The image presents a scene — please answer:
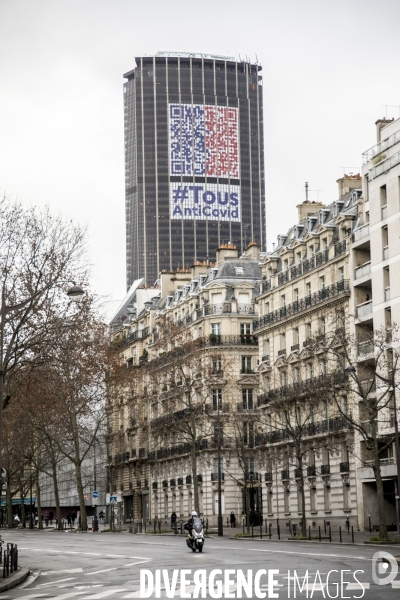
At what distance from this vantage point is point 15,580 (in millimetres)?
28625

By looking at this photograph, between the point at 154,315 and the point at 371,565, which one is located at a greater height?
the point at 154,315

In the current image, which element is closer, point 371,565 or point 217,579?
point 217,579

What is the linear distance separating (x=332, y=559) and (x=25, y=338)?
659 inches

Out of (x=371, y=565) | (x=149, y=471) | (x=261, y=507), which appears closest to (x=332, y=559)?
(x=371, y=565)

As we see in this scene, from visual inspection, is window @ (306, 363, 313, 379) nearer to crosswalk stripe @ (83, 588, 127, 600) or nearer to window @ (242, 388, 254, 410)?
window @ (242, 388, 254, 410)

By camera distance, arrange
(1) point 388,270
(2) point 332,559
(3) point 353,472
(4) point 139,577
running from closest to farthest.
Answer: (4) point 139,577 < (2) point 332,559 < (1) point 388,270 < (3) point 353,472

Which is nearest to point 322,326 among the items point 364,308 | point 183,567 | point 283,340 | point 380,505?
point 364,308

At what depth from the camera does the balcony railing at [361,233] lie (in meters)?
66.1

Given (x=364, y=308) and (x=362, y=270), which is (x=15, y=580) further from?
(x=362, y=270)

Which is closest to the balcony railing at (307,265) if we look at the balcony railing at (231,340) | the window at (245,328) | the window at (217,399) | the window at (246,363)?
the balcony railing at (231,340)

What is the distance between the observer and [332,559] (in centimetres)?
3375

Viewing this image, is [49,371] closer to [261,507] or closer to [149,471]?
[261,507]

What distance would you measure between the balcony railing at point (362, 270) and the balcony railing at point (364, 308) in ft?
5.98

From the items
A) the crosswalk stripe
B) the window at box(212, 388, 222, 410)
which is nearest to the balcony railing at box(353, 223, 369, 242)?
the window at box(212, 388, 222, 410)
